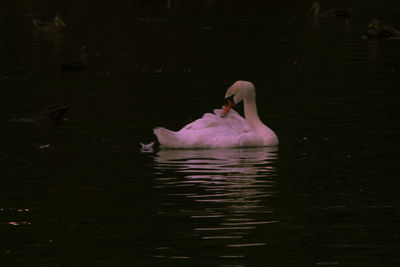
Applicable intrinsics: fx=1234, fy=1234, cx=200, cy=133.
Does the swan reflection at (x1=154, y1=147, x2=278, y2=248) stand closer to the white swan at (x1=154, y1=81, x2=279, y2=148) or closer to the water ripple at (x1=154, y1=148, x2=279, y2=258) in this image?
the water ripple at (x1=154, y1=148, x2=279, y2=258)

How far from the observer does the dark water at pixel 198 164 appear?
1405 centimetres

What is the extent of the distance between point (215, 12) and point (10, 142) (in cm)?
4392

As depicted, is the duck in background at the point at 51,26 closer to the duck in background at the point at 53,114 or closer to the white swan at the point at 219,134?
the duck in background at the point at 53,114

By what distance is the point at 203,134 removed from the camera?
22.0 m

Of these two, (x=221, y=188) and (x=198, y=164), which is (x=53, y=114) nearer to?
(x=198, y=164)

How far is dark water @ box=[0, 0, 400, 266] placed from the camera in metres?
14.0

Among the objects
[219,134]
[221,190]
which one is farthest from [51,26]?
[221,190]

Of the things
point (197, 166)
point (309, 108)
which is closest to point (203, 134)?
point (197, 166)

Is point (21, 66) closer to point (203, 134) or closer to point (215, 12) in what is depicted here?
point (203, 134)

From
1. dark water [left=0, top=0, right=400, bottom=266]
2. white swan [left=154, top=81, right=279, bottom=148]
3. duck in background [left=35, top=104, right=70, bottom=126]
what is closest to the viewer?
dark water [left=0, top=0, right=400, bottom=266]

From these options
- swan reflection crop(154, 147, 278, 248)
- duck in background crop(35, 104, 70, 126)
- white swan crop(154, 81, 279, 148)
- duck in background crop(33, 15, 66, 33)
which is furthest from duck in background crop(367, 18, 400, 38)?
swan reflection crop(154, 147, 278, 248)

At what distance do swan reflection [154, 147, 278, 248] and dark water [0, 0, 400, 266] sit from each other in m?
0.03

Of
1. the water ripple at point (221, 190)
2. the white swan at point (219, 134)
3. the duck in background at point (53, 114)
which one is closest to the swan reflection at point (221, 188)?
the water ripple at point (221, 190)

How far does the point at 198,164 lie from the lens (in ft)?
66.7
